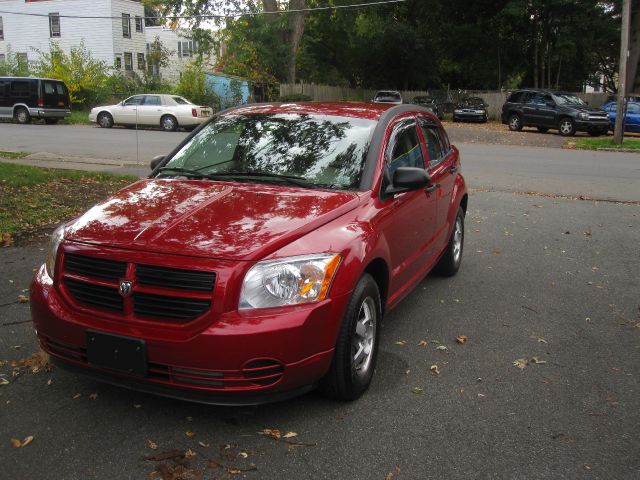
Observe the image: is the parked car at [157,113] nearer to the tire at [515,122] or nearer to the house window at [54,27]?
the tire at [515,122]

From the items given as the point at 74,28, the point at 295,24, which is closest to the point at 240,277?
the point at 295,24

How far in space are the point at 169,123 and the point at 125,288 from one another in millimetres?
23740

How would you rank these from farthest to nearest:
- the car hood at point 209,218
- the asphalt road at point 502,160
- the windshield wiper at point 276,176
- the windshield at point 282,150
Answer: the asphalt road at point 502,160, the windshield at point 282,150, the windshield wiper at point 276,176, the car hood at point 209,218

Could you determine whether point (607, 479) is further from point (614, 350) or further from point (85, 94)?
point (85, 94)

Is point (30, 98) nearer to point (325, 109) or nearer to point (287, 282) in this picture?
point (325, 109)

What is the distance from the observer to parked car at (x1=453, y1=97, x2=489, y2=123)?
34.5m

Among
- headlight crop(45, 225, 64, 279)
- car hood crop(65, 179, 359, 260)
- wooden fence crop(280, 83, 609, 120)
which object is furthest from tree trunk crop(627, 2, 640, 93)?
headlight crop(45, 225, 64, 279)

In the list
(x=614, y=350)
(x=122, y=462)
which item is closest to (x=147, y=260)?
(x=122, y=462)

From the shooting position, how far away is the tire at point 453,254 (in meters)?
6.18

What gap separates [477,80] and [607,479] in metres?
46.9

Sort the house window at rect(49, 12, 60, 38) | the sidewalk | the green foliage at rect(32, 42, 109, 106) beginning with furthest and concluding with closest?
1. the house window at rect(49, 12, 60, 38)
2. the green foliage at rect(32, 42, 109, 106)
3. the sidewalk

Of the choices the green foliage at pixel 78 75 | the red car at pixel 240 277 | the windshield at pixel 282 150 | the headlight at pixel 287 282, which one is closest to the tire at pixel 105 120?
the green foliage at pixel 78 75

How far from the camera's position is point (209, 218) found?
350cm

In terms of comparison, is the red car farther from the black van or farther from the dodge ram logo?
the black van
